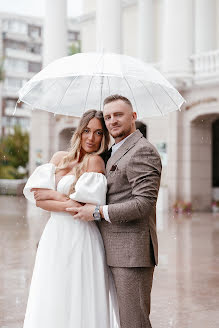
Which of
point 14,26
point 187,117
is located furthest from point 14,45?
point 187,117

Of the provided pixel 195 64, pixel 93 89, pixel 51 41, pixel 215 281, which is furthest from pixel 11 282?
pixel 51 41

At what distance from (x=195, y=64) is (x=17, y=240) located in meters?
11.7

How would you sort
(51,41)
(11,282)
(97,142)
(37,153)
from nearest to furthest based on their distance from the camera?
(97,142)
(11,282)
(51,41)
(37,153)

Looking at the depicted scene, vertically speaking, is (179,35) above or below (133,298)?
above

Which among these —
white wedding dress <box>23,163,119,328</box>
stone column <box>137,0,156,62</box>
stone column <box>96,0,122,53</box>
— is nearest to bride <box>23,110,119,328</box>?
white wedding dress <box>23,163,119,328</box>

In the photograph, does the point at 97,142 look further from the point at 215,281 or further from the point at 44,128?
the point at 44,128

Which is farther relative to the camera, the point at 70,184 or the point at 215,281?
the point at 215,281

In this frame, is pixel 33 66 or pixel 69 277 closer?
pixel 69 277

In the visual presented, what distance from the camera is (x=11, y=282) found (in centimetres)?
745

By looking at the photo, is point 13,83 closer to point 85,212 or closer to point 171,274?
point 171,274

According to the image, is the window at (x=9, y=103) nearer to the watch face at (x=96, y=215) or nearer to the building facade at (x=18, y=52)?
the building facade at (x=18, y=52)

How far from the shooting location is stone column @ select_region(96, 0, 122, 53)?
70.7ft

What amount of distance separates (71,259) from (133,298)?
51 cm

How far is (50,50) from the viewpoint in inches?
970
